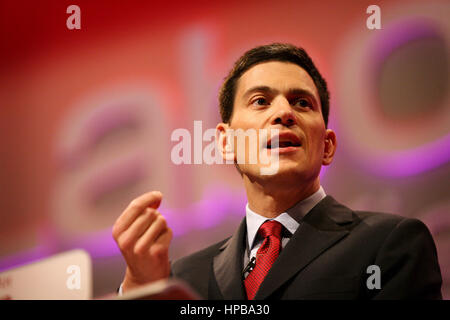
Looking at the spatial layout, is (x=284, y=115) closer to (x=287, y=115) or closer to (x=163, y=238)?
(x=287, y=115)

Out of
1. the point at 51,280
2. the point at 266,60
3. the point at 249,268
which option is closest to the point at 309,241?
the point at 249,268

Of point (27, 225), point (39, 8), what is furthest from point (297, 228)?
point (39, 8)

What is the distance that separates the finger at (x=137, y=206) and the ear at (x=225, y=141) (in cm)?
55

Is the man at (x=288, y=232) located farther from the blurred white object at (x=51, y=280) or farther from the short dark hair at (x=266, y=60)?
the blurred white object at (x=51, y=280)

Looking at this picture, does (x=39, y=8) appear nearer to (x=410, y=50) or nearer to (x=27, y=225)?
(x=27, y=225)

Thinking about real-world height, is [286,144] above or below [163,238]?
above

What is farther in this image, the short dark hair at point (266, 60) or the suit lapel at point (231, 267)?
the short dark hair at point (266, 60)

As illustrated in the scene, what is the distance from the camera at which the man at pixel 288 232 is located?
58.1 inches

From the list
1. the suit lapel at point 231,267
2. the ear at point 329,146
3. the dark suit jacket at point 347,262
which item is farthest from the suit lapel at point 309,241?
the ear at point 329,146

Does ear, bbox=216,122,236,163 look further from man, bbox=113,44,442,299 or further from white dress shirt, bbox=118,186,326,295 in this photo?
white dress shirt, bbox=118,186,326,295

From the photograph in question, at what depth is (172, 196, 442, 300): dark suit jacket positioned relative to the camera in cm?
148

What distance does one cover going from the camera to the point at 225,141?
1998 millimetres

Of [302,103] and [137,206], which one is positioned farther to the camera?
[302,103]

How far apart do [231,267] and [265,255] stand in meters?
0.13
